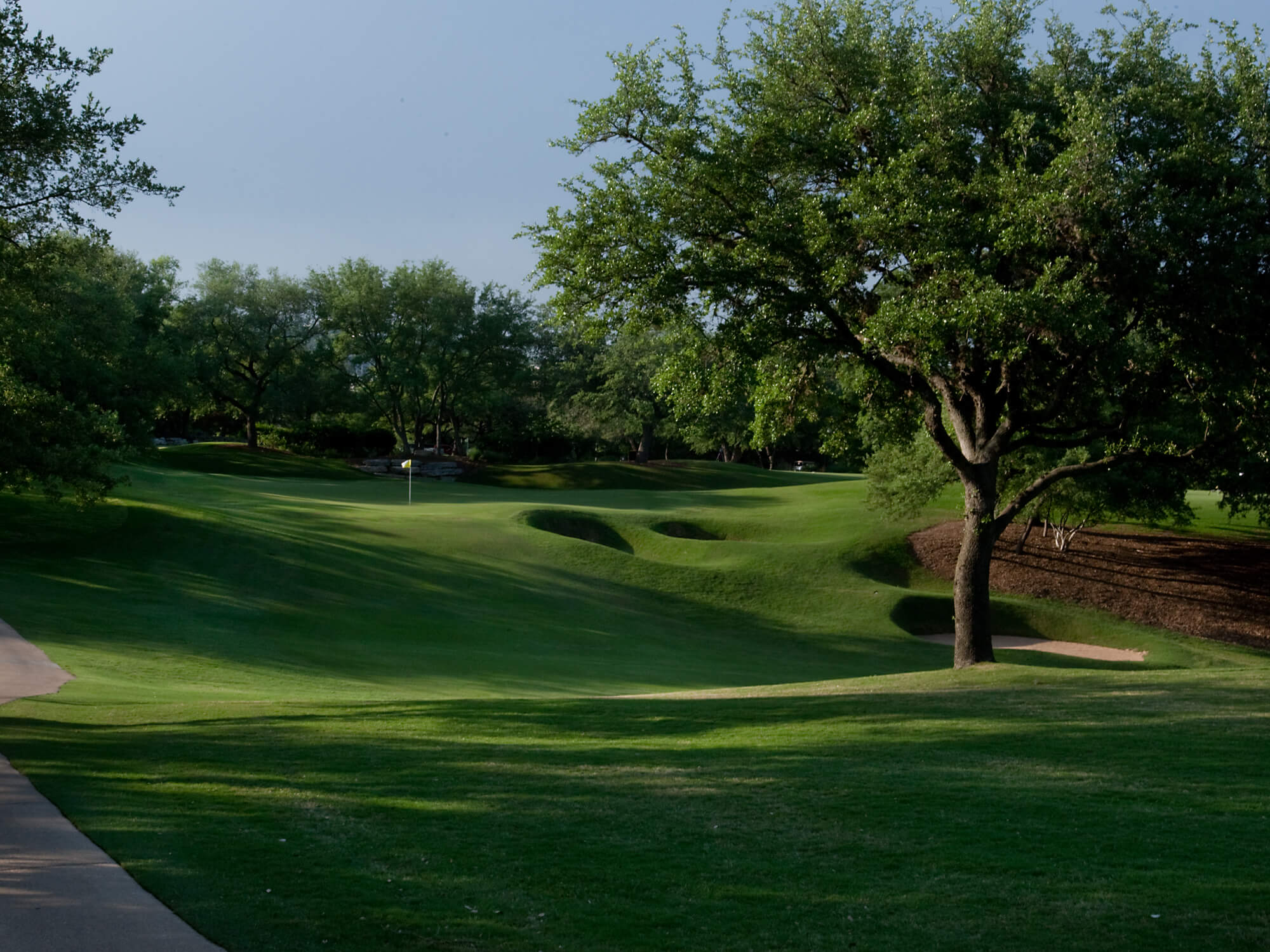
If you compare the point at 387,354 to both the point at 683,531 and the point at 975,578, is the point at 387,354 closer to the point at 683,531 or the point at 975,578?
the point at 683,531

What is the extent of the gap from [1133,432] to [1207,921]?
14.5 m

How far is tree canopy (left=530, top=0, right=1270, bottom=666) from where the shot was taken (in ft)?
48.5

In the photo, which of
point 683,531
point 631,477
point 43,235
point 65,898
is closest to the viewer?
point 65,898

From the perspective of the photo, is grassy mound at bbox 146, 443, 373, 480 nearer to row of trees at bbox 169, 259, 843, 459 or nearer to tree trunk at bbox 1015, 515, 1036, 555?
row of trees at bbox 169, 259, 843, 459

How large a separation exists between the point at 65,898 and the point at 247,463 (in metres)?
58.6

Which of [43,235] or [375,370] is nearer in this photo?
[43,235]

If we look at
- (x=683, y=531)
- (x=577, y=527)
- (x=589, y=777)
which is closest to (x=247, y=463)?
(x=577, y=527)

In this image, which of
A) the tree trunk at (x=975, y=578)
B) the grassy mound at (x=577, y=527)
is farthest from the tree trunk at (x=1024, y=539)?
the tree trunk at (x=975, y=578)

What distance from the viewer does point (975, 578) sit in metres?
18.6

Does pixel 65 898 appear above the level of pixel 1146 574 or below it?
above

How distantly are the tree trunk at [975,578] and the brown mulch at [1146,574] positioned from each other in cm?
1615

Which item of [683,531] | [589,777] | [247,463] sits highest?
[247,463]

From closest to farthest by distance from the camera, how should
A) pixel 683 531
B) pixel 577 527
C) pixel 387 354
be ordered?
1. pixel 577 527
2. pixel 683 531
3. pixel 387 354

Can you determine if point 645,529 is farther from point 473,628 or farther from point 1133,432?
point 1133,432
